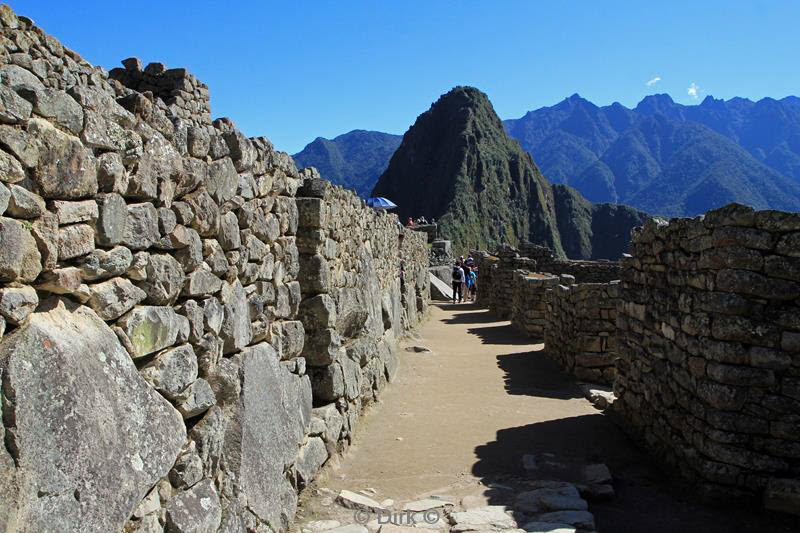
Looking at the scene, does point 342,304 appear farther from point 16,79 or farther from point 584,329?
point 584,329

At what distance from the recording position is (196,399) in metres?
3.49

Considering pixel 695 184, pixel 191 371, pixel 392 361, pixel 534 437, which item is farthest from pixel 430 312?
pixel 695 184

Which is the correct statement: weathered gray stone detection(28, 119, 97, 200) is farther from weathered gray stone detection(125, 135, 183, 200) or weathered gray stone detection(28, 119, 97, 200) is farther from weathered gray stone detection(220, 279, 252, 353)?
weathered gray stone detection(220, 279, 252, 353)

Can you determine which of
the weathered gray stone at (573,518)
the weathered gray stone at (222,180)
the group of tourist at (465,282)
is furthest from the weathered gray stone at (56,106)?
the group of tourist at (465,282)

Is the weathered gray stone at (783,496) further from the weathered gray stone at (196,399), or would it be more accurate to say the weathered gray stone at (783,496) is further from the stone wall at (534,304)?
the stone wall at (534,304)

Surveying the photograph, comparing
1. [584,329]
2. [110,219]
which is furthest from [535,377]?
[110,219]

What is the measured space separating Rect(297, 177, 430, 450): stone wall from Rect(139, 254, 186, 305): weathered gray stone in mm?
2852

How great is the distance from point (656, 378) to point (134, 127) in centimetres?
605

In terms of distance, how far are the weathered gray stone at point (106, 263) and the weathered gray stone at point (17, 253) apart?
28 cm

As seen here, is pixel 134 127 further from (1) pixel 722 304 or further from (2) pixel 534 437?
(2) pixel 534 437

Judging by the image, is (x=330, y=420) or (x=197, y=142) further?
(x=330, y=420)

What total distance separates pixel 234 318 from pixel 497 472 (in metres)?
3.66

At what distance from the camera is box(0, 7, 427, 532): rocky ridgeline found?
2209 millimetres

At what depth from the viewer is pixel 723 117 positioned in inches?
6649
